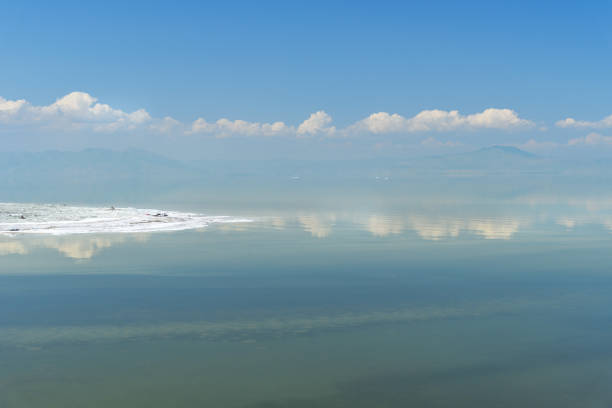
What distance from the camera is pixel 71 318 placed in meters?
26.1

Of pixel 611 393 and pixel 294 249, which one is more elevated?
pixel 294 249

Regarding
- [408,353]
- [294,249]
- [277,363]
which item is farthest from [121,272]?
[408,353]

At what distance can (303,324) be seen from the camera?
25469 mm

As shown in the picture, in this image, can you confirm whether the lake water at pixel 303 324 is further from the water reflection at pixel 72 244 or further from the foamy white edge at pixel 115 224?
the foamy white edge at pixel 115 224

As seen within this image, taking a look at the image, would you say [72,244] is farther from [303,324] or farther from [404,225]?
[404,225]

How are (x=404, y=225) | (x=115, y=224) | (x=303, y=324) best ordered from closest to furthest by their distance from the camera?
(x=303, y=324)
(x=115, y=224)
(x=404, y=225)

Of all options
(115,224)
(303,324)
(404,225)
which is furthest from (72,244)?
(404,225)

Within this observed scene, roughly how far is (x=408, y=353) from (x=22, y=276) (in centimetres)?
2406

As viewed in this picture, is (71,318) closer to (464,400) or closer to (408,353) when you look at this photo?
(408,353)

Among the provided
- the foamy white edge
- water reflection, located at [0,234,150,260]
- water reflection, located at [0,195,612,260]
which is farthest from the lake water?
the foamy white edge

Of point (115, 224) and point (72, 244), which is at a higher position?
point (115, 224)

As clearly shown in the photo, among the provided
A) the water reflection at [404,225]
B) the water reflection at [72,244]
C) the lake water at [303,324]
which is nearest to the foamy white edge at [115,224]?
the water reflection at [404,225]

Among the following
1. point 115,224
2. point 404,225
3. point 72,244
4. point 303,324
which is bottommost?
point 303,324

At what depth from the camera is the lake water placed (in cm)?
1891
